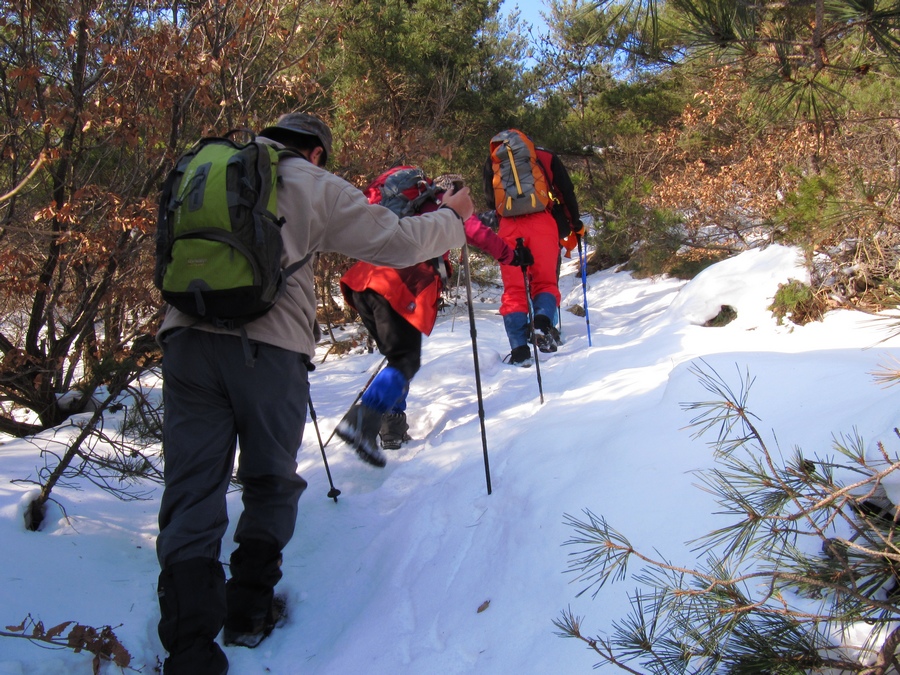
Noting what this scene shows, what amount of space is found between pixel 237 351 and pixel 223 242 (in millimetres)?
384

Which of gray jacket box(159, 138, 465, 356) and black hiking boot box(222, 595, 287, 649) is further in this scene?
black hiking boot box(222, 595, 287, 649)

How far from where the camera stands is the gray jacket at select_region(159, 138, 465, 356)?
88.4 inches

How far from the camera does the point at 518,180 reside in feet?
18.8

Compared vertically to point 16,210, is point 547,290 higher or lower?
lower

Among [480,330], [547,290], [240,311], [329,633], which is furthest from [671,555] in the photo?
[480,330]

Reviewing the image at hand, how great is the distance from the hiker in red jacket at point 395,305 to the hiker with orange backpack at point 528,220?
1.82 metres

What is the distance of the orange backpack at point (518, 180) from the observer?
5727 millimetres

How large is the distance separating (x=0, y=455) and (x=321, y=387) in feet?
8.44

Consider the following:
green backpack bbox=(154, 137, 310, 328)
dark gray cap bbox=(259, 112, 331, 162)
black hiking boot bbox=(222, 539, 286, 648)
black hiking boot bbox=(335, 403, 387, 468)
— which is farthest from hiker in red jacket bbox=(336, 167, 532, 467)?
green backpack bbox=(154, 137, 310, 328)

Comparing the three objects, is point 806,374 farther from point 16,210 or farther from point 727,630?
point 16,210

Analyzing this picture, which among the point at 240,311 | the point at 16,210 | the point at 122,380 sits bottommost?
the point at 122,380

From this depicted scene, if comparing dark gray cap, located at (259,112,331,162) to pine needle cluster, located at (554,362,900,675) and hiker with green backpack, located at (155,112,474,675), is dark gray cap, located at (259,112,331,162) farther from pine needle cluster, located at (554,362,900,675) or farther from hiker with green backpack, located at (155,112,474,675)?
pine needle cluster, located at (554,362,900,675)

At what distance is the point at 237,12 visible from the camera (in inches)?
164

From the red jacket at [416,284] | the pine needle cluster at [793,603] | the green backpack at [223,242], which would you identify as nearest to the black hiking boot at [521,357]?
the red jacket at [416,284]
